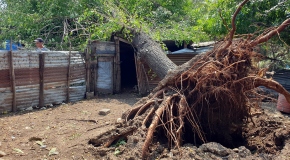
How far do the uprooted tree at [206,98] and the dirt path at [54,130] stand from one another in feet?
1.50

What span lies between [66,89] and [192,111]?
4.49 meters

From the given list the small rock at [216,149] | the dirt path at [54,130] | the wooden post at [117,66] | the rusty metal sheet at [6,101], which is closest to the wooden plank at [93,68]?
the wooden post at [117,66]

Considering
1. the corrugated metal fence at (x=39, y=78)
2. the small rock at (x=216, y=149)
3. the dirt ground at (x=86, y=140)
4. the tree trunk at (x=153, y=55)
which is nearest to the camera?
the small rock at (x=216, y=149)

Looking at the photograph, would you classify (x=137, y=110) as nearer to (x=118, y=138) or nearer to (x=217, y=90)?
(x=118, y=138)

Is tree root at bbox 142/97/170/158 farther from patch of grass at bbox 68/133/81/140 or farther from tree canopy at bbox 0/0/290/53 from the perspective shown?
tree canopy at bbox 0/0/290/53

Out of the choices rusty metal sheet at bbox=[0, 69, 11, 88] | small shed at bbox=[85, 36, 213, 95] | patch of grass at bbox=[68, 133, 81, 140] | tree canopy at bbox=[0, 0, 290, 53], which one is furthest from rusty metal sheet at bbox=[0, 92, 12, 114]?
tree canopy at bbox=[0, 0, 290, 53]

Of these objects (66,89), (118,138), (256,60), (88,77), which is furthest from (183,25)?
(118,138)

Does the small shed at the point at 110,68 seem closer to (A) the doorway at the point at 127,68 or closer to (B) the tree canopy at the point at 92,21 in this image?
→ (B) the tree canopy at the point at 92,21

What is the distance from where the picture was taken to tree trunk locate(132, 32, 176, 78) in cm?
721

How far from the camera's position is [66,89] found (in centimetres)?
820

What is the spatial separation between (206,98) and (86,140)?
2.11 meters

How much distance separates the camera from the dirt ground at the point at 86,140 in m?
4.07

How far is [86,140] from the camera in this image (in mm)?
4703

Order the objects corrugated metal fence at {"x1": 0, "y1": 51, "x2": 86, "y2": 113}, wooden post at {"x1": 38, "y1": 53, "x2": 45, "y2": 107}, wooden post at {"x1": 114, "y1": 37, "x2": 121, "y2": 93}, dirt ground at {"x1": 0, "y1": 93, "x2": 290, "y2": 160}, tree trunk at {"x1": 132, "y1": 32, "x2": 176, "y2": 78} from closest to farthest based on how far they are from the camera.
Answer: dirt ground at {"x1": 0, "y1": 93, "x2": 290, "y2": 160} → corrugated metal fence at {"x1": 0, "y1": 51, "x2": 86, "y2": 113} → tree trunk at {"x1": 132, "y1": 32, "x2": 176, "y2": 78} → wooden post at {"x1": 38, "y1": 53, "x2": 45, "y2": 107} → wooden post at {"x1": 114, "y1": 37, "x2": 121, "y2": 93}
